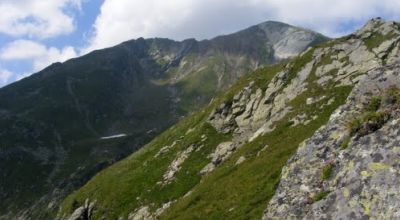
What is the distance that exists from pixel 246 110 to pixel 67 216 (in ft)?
120

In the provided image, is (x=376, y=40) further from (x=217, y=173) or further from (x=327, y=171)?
(x=327, y=171)

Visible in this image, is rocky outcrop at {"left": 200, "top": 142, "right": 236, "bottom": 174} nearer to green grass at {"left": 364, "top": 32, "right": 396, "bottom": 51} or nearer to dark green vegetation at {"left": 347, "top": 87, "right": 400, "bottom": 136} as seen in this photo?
green grass at {"left": 364, "top": 32, "right": 396, "bottom": 51}

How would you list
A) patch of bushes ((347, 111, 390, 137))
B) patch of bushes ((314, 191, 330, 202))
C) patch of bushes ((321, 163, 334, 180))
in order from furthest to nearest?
patch of bushes ((321, 163, 334, 180)), patch of bushes ((347, 111, 390, 137)), patch of bushes ((314, 191, 330, 202))

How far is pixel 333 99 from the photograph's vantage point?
5888 centimetres

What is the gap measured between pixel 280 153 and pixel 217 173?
11.3 metres

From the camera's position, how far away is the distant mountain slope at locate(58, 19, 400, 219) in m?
14.2

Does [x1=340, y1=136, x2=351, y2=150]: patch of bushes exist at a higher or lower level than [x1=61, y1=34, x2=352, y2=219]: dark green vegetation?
higher

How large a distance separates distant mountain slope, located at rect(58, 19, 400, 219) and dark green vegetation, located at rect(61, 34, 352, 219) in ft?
0.64

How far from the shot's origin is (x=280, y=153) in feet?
160

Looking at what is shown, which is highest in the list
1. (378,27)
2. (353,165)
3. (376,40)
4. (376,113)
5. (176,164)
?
(376,113)

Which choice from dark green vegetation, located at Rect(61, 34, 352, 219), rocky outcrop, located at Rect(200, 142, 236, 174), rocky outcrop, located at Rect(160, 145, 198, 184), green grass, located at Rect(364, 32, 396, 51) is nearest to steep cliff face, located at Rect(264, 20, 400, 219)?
dark green vegetation, located at Rect(61, 34, 352, 219)

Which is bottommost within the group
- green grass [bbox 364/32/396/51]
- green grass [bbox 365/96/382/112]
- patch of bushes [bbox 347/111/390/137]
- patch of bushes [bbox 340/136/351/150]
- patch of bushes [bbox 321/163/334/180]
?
green grass [bbox 364/32/396/51]

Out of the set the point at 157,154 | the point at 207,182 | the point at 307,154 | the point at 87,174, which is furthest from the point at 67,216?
the point at 87,174

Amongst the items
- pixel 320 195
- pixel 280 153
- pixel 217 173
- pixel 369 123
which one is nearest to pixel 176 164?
pixel 217 173
